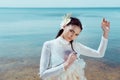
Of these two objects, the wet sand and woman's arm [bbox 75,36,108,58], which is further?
the wet sand

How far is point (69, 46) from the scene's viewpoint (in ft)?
8.70

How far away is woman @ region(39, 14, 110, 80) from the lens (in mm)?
2557

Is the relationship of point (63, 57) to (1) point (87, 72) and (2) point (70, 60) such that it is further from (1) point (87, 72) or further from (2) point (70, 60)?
(1) point (87, 72)

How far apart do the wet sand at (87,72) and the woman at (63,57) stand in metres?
7.00

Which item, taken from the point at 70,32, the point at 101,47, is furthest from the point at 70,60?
the point at 101,47

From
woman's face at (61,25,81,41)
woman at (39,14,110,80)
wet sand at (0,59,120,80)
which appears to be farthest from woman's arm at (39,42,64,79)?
wet sand at (0,59,120,80)

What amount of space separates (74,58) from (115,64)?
385 inches

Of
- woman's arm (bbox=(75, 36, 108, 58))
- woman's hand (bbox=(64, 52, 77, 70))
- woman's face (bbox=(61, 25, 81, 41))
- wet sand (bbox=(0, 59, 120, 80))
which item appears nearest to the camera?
woman's hand (bbox=(64, 52, 77, 70))

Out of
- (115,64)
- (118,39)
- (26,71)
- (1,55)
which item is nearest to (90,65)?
(115,64)

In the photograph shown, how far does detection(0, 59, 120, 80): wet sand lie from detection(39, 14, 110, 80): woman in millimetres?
7004

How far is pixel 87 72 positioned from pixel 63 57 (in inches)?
315

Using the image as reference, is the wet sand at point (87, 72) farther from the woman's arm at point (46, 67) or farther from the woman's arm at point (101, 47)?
the woman's arm at point (46, 67)

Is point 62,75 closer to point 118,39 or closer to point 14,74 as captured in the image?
point 14,74

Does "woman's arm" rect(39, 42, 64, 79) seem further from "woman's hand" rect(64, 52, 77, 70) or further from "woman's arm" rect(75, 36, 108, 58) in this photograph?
"woman's arm" rect(75, 36, 108, 58)
